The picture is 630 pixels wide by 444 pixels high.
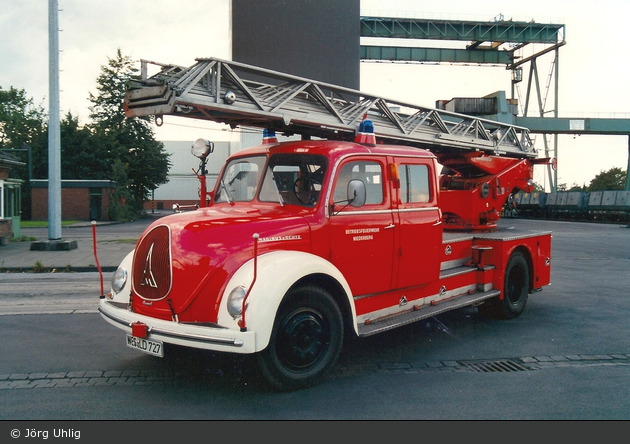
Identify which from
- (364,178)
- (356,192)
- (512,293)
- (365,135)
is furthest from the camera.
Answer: (512,293)

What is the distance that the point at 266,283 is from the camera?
453 centimetres

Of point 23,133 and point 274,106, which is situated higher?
point 23,133

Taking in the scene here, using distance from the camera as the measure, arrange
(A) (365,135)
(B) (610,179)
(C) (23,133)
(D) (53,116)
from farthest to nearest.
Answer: (B) (610,179), (C) (23,133), (D) (53,116), (A) (365,135)

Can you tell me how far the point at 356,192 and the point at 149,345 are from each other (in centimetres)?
236

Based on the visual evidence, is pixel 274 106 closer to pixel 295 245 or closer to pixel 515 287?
pixel 295 245

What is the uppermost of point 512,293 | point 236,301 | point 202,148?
point 202,148

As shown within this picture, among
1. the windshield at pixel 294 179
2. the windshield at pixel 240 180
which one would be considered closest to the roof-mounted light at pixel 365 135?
the windshield at pixel 294 179

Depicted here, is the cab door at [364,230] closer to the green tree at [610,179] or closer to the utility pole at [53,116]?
the utility pole at [53,116]

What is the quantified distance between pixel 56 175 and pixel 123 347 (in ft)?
40.0

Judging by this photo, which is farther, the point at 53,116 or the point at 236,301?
the point at 53,116

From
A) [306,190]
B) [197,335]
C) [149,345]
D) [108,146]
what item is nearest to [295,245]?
[306,190]

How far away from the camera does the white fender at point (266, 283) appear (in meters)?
4.41

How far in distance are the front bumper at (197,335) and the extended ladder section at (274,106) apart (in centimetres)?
193

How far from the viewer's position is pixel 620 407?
4.64 metres
